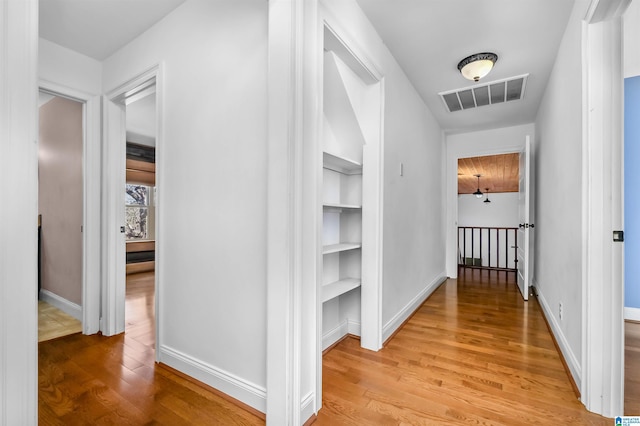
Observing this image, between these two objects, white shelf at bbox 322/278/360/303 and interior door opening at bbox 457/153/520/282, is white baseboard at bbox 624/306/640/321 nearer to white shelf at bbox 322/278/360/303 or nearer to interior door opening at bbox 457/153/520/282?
white shelf at bbox 322/278/360/303

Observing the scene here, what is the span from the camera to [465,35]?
2.46m

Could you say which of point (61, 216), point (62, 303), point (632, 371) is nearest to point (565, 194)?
point (632, 371)

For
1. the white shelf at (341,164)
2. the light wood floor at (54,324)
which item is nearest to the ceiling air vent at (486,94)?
the white shelf at (341,164)

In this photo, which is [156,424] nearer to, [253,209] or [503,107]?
[253,209]

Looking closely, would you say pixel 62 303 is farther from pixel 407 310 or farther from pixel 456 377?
pixel 456 377

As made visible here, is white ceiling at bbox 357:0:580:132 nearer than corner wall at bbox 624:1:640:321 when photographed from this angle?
Yes

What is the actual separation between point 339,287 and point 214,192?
1186 millimetres

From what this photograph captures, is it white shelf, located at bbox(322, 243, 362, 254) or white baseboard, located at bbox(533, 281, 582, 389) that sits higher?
white shelf, located at bbox(322, 243, 362, 254)

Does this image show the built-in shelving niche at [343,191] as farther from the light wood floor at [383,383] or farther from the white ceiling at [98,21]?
the white ceiling at [98,21]

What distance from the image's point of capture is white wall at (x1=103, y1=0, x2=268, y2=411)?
5.52ft

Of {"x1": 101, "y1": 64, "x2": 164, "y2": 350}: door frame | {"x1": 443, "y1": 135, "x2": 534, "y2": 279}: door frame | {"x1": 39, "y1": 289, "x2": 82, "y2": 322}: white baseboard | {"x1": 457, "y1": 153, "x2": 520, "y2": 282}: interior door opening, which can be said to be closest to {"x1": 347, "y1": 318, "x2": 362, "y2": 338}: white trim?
{"x1": 101, "y1": 64, "x2": 164, "y2": 350}: door frame

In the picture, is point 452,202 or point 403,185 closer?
point 403,185

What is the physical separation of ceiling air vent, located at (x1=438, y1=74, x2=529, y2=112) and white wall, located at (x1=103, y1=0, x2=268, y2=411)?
8.71 feet

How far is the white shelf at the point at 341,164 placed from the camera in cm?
217
